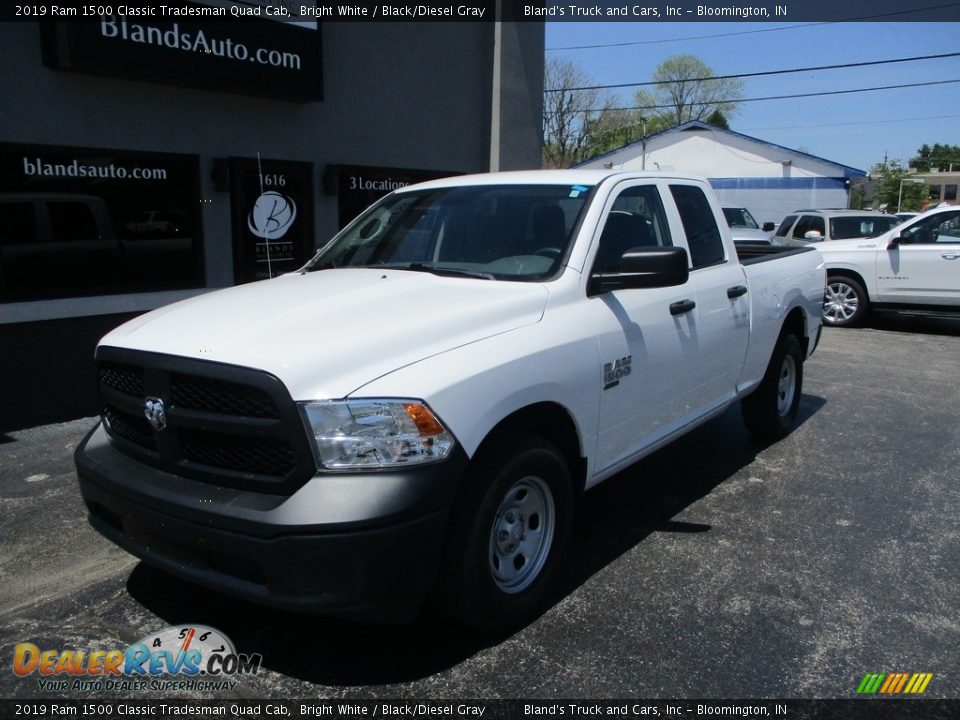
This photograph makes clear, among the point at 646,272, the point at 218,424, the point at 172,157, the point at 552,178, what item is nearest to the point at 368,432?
the point at 218,424

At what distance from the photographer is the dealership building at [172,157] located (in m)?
6.63

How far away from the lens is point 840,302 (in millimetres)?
12703

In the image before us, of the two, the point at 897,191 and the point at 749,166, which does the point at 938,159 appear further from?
the point at 749,166

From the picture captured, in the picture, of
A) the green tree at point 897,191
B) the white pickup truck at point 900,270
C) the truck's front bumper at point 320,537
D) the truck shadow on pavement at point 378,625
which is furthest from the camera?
the green tree at point 897,191

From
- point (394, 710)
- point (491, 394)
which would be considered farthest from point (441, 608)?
point (491, 394)

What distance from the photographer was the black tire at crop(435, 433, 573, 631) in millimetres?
3119

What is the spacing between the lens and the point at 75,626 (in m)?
3.61

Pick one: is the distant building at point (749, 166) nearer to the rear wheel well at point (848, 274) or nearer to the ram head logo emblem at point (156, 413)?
the rear wheel well at point (848, 274)

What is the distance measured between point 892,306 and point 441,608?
36.3ft

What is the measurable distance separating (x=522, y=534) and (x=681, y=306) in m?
1.74

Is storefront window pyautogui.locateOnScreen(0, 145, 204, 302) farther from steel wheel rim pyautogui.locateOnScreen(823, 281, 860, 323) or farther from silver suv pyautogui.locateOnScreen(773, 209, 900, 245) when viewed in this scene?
silver suv pyautogui.locateOnScreen(773, 209, 900, 245)

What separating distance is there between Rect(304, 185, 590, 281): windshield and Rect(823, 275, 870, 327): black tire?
30.8ft

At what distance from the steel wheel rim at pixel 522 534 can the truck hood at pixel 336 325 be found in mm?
698

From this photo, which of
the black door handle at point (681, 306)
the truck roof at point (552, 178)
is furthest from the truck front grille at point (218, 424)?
the black door handle at point (681, 306)
